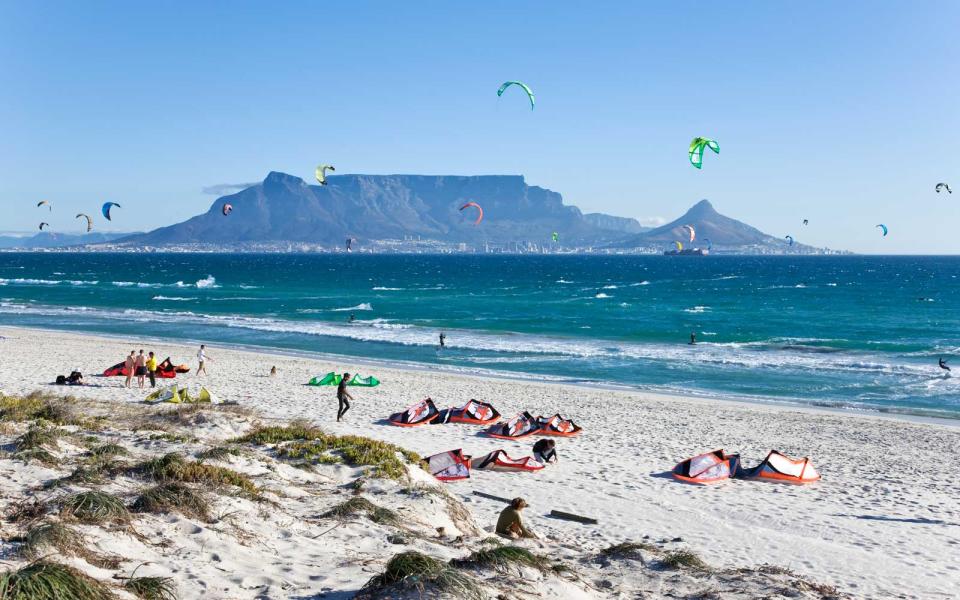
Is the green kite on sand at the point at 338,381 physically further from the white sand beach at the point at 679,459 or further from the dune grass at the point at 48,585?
the dune grass at the point at 48,585

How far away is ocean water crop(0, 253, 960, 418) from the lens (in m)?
30.2

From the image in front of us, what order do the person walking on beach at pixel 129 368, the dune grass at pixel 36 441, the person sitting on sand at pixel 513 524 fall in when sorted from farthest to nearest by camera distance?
the person walking on beach at pixel 129 368, the dune grass at pixel 36 441, the person sitting on sand at pixel 513 524

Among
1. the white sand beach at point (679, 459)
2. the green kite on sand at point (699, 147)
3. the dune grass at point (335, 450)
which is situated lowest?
the white sand beach at point (679, 459)

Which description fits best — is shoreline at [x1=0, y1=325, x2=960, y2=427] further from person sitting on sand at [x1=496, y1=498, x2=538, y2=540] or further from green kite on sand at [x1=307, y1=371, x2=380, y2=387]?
person sitting on sand at [x1=496, y1=498, x2=538, y2=540]

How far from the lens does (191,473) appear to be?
29.1 ft

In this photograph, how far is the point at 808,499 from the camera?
1334 cm

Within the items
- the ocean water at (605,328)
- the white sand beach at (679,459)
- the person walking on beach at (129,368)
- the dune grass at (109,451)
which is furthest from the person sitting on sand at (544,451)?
the ocean water at (605,328)

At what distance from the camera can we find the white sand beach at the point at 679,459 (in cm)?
1012

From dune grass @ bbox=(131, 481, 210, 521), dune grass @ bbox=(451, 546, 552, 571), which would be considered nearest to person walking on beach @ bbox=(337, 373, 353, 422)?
dune grass @ bbox=(131, 481, 210, 521)

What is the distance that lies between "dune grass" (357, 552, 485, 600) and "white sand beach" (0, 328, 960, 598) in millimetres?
561

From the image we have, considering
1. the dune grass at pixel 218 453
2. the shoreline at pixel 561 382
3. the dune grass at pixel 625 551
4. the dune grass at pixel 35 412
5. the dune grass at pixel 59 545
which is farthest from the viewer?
the shoreline at pixel 561 382

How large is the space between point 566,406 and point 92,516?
1692 centimetres

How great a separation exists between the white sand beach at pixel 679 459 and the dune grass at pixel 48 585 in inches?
42.5

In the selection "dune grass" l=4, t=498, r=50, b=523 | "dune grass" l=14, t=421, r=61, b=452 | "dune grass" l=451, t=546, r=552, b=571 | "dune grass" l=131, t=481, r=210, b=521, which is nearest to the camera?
"dune grass" l=451, t=546, r=552, b=571
